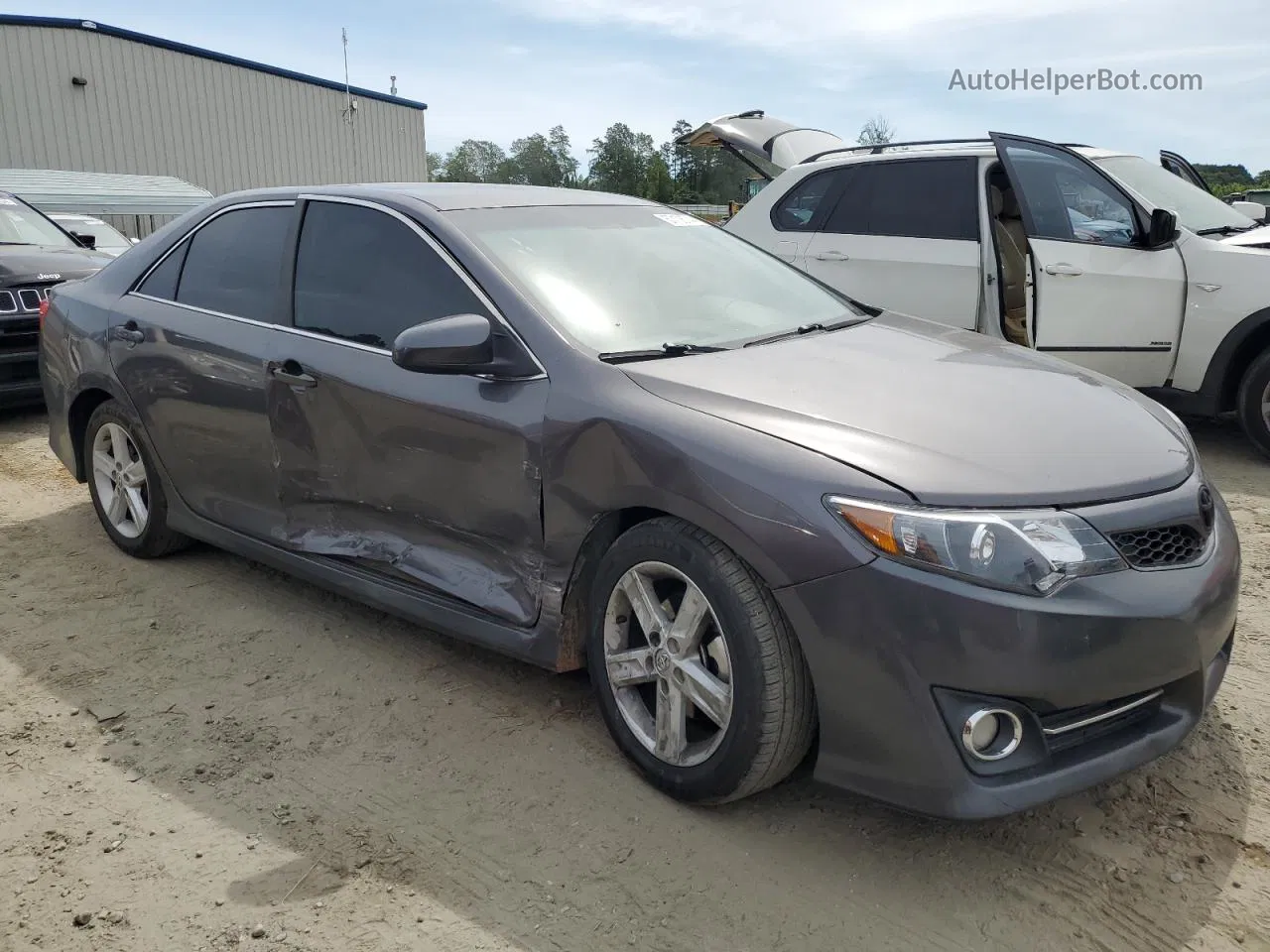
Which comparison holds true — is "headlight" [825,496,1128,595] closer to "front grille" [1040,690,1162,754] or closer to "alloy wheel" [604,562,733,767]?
"front grille" [1040,690,1162,754]

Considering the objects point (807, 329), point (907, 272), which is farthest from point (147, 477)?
point (907, 272)

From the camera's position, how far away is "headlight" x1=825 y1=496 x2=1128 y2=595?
2242mm

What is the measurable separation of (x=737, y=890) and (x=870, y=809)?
518 mm

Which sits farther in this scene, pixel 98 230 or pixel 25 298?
pixel 98 230

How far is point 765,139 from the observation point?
7.85 m

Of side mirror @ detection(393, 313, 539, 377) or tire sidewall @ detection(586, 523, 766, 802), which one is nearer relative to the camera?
tire sidewall @ detection(586, 523, 766, 802)

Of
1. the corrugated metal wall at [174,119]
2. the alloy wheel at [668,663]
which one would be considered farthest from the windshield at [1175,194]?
the corrugated metal wall at [174,119]

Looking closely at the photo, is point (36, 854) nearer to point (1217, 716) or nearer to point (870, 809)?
point (870, 809)

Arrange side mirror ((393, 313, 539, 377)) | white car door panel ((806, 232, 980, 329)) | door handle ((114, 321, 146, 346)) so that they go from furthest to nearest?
white car door panel ((806, 232, 980, 329))
door handle ((114, 321, 146, 346))
side mirror ((393, 313, 539, 377))

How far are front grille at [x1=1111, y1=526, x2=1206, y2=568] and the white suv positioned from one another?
12.0ft

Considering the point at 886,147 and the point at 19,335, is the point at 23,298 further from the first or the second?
the point at 886,147

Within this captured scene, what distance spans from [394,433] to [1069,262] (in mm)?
4309

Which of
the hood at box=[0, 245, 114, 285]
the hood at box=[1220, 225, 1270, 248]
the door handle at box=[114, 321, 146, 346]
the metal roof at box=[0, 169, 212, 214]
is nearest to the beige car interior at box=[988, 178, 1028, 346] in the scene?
the hood at box=[1220, 225, 1270, 248]

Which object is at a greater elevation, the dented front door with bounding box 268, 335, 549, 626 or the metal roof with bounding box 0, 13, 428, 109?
the metal roof with bounding box 0, 13, 428, 109
